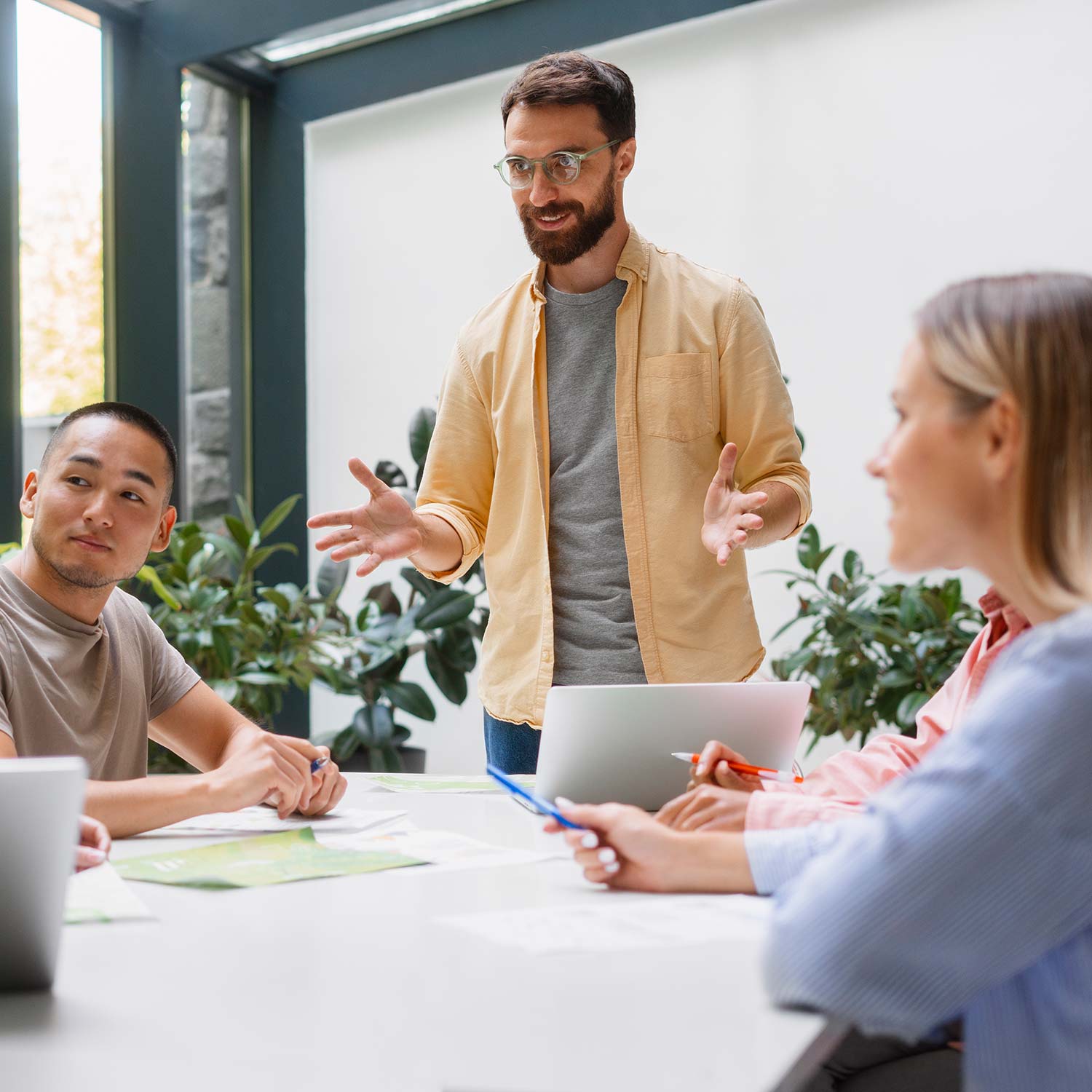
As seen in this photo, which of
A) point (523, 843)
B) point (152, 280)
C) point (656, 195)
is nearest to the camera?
point (523, 843)

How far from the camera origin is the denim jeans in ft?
6.79

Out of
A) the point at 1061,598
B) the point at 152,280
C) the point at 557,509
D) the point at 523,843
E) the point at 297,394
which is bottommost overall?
the point at 523,843

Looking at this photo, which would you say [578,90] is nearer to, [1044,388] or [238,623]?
[1044,388]

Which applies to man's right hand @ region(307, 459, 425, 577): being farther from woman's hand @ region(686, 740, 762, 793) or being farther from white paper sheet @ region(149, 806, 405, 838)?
woman's hand @ region(686, 740, 762, 793)

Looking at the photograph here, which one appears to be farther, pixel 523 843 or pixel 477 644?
pixel 477 644

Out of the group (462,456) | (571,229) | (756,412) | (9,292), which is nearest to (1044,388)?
(756,412)

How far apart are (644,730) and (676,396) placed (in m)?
0.79

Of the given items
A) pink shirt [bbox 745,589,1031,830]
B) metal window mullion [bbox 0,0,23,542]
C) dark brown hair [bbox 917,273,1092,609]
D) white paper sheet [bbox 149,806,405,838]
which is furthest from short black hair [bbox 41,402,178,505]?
metal window mullion [bbox 0,0,23,542]

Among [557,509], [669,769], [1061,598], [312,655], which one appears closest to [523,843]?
[669,769]

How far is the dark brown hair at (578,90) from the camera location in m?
2.06

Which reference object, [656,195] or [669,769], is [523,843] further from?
[656,195]

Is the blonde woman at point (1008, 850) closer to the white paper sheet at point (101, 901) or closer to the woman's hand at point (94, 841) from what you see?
the white paper sheet at point (101, 901)

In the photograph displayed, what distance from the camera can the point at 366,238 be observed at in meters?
4.55

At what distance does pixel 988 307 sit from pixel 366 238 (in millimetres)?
3951
